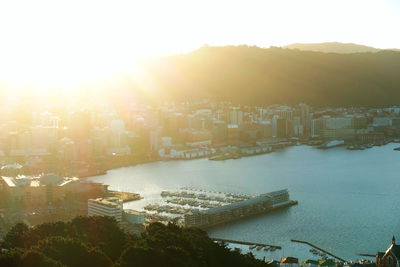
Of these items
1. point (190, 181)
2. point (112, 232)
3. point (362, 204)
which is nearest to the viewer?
point (112, 232)

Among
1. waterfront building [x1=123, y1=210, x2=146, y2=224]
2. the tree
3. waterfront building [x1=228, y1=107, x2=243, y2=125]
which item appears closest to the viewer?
the tree

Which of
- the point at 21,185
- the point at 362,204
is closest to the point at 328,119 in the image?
the point at 362,204

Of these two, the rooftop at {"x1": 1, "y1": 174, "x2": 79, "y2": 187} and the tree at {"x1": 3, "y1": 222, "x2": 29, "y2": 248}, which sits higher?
the tree at {"x1": 3, "y1": 222, "x2": 29, "y2": 248}

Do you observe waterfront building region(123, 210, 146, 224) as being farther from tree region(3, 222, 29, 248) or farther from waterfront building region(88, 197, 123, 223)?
tree region(3, 222, 29, 248)

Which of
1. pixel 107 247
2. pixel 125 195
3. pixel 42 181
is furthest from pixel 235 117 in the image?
Result: pixel 107 247

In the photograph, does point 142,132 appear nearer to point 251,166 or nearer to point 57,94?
point 251,166

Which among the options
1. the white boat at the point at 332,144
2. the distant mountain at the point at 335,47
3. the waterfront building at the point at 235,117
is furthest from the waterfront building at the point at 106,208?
the distant mountain at the point at 335,47

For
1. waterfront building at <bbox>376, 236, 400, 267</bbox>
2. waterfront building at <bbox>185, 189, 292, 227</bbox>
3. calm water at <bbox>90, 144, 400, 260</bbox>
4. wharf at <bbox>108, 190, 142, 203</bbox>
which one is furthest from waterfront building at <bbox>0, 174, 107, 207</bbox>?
waterfront building at <bbox>376, 236, 400, 267</bbox>
